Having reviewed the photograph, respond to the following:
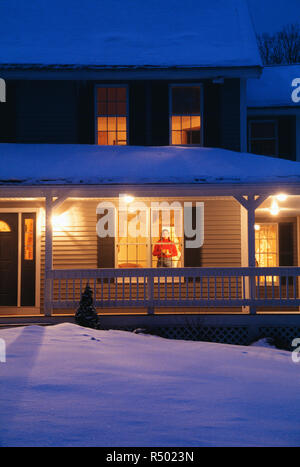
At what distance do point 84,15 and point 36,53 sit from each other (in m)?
2.88

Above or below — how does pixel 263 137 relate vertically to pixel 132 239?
above

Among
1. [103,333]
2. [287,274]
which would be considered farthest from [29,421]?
[287,274]

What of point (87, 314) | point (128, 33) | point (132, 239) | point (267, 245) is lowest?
point (87, 314)

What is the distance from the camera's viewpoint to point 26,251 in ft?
40.7

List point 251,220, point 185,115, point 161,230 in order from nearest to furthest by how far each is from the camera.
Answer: point 251,220, point 161,230, point 185,115

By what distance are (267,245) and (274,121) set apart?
374 cm

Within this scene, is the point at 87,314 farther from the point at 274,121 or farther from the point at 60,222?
the point at 274,121

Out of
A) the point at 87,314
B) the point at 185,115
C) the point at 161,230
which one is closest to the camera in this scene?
the point at 87,314

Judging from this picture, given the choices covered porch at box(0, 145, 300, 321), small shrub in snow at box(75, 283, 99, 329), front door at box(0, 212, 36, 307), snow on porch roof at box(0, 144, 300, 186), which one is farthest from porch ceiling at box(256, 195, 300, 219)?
front door at box(0, 212, 36, 307)

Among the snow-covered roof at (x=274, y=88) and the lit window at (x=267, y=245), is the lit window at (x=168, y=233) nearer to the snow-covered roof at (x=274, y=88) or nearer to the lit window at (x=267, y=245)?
the lit window at (x=267, y=245)

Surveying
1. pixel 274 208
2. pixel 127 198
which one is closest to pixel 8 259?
pixel 127 198

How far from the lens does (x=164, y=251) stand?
12.5m

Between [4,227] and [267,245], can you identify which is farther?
[267,245]

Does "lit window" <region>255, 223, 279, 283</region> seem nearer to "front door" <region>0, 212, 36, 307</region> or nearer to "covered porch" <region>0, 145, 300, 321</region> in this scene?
"covered porch" <region>0, 145, 300, 321</region>
